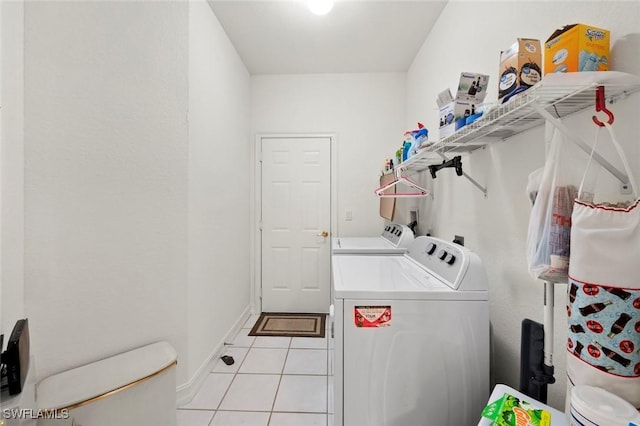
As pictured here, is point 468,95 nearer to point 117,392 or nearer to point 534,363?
point 534,363

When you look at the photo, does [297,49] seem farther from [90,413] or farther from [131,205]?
[90,413]

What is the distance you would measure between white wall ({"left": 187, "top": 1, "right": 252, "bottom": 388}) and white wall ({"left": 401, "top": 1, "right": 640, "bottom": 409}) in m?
1.84

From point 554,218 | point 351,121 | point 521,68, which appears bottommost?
point 554,218

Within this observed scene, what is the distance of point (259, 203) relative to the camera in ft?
11.1

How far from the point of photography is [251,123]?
11.1ft

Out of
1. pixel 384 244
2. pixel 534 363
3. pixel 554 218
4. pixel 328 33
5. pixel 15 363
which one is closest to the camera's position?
pixel 554 218

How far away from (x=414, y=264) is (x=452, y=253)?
0.38 m

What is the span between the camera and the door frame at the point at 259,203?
334cm

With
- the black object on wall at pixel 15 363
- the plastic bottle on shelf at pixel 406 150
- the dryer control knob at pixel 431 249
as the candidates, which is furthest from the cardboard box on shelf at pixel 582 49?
the black object on wall at pixel 15 363

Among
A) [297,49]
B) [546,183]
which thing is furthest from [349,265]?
[297,49]

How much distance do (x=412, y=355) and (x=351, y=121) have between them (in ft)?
9.00

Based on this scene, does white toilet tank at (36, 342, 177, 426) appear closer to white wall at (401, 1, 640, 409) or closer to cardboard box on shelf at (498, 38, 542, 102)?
white wall at (401, 1, 640, 409)

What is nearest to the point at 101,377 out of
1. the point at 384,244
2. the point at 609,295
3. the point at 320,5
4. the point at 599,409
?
the point at 599,409

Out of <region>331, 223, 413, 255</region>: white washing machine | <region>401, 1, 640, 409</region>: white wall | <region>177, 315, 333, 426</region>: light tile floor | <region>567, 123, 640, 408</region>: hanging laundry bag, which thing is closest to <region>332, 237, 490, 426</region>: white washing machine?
<region>401, 1, 640, 409</region>: white wall
